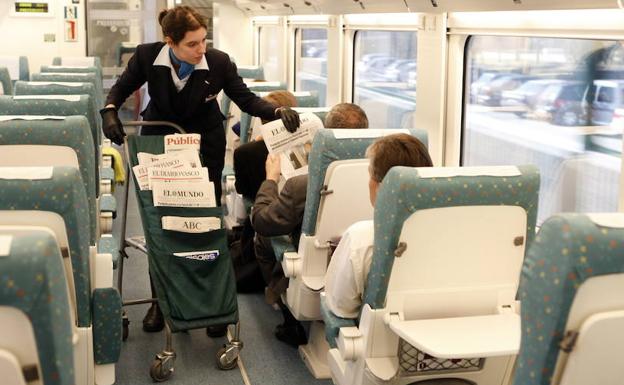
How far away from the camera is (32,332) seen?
4.73 ft

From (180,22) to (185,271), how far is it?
1277 mm

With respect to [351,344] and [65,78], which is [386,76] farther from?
[351,344]

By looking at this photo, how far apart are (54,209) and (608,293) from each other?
142 cm

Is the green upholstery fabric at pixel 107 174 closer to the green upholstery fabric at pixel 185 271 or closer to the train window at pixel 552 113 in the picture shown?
the green upholstery fabric at pixel 185 271

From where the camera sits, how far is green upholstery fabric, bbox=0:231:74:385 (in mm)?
1367

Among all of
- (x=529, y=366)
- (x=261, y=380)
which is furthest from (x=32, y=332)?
(x=261, y=380)

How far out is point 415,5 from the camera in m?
5.12

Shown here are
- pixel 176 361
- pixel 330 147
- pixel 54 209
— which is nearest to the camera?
pixel 54 209

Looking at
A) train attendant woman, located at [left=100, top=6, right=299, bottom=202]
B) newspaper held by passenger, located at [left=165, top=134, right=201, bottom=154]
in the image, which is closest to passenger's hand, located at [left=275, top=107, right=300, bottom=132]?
train attendant woman, located at [left=100, top=6, right=299, bottom=202]

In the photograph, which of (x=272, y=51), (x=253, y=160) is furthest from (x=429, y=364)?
(x=272, y=51)

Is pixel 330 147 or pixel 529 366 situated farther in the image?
pixel 330 147

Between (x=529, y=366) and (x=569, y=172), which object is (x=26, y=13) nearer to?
(x=569, y=172)

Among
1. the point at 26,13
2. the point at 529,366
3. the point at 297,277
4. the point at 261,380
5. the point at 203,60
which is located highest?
the point at 26,13

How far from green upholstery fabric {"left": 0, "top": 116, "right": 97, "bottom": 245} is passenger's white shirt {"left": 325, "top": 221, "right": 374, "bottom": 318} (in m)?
0.99
